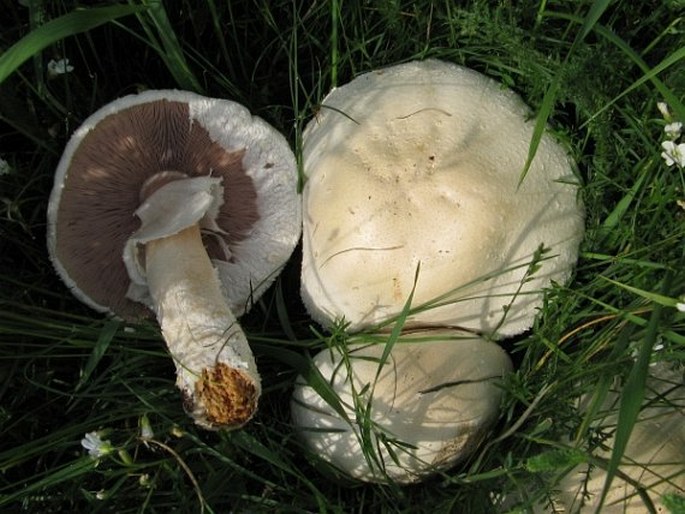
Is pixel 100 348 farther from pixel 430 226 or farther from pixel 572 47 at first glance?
pixel 572 47

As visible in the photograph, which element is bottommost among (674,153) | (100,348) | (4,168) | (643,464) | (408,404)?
(643,464)

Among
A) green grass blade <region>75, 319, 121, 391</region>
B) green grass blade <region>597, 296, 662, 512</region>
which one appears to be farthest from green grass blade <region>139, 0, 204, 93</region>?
green grass blade <region>597, 296, 662, 512</region>

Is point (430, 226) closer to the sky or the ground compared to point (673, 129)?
closer to the ground

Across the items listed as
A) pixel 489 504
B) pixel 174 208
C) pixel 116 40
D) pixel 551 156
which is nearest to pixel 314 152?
pixel 174 208

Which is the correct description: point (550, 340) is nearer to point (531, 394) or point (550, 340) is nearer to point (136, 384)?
point (531, 394)

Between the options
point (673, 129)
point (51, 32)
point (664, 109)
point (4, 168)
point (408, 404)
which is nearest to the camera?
point (51, 32)

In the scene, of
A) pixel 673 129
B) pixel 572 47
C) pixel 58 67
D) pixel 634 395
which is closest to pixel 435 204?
pixel 572 47

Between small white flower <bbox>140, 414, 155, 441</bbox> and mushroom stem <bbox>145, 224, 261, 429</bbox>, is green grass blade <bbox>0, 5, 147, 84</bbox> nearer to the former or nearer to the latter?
mushroom stem <bbox>145, 224, 261, 429</bbox>

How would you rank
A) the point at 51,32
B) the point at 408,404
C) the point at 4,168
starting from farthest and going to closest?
the point at 4,168 → the point at 408,404 → the point at 51,32
